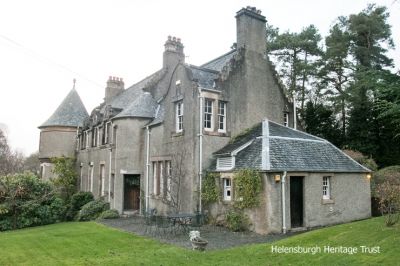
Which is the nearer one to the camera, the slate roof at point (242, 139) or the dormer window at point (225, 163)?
the dormer window at point (225, 163)

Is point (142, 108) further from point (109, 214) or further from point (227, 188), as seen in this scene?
point (227, 188)

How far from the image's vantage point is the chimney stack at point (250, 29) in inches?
829

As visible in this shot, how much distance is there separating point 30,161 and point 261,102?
206ft

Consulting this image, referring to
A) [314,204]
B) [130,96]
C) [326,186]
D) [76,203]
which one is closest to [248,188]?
[314,204]

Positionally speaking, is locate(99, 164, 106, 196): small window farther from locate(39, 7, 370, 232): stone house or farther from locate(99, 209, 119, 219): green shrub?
locate(99, 209, 119, 219): green shrub

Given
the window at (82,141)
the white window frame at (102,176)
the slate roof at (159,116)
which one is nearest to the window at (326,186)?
the slate roof at (159,116)

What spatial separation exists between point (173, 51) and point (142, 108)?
5.64 meters

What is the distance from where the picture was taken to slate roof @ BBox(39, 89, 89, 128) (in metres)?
36.9

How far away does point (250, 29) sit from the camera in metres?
21.3

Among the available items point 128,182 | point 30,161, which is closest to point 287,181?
point 128,182

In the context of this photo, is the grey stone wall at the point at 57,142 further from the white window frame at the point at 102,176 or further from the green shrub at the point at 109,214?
the green shrub at the point at 109,214

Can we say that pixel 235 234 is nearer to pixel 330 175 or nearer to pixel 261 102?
pixel 330 175

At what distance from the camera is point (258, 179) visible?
1567 centimetres

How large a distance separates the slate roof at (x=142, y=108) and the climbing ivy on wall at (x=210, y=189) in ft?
28.1
